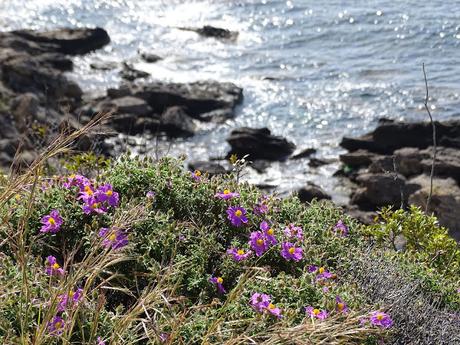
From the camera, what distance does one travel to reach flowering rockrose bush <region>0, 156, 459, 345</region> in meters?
3.58

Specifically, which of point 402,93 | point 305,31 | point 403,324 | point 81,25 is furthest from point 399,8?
point 403,324

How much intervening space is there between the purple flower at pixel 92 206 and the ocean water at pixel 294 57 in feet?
42.0

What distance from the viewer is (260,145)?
63.8ft

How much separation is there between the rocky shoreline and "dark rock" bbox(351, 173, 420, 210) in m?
0.02

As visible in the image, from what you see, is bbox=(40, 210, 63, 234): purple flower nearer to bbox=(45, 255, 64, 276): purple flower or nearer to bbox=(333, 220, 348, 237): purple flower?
bbox=(45, 255, 64, 276): purple flower

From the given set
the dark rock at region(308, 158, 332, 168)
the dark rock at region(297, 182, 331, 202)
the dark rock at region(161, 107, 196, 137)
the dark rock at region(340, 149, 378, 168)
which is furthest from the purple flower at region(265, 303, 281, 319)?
the dark rock at region(161, 107, 196, 137)

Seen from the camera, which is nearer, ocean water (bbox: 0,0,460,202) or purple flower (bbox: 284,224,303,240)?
purple flower (bbox: 284,224,303,240)

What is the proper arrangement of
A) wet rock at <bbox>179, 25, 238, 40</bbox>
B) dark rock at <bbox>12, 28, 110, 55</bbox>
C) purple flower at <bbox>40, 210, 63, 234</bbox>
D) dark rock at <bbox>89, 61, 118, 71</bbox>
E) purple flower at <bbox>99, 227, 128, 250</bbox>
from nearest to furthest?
purple flower at <bbox>99, 227, 128, 250</bbox>, purple flower at <bbox>40, 210, 63, 234</bbox>, dark rock at <bbox>89, 61, 118, 71</bbox>, dark rock at <bbox>12, 28, 110, 55</bbox>, wet rock at <bbox>179, 25, 238, 40</bbox>

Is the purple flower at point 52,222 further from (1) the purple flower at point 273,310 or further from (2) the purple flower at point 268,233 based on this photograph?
(1) the purple flower at point 273,310

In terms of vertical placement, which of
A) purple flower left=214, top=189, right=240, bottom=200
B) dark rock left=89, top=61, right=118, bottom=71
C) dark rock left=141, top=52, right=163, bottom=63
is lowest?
dark rock left=89, top=61, right=118, bottom=71

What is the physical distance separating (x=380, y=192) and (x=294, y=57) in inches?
394

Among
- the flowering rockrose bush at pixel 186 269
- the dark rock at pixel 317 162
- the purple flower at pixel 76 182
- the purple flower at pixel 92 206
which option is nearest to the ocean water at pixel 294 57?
the dark rock at pixel 317 162

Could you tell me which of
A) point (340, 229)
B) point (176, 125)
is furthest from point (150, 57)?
point (340, 229)

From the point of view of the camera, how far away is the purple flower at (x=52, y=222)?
4453 millimetres
